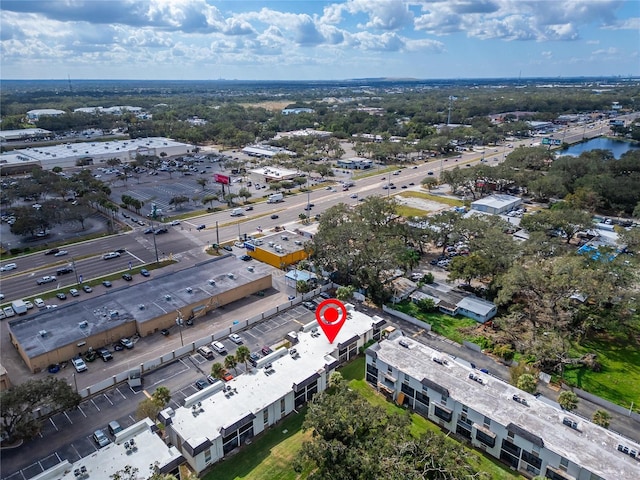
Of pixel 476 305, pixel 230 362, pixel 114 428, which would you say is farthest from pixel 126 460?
pixel 476 305

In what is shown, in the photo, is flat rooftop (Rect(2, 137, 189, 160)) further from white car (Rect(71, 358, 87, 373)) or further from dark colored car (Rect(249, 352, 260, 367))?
dark colored car (Rect(249, 352, 260, 367))

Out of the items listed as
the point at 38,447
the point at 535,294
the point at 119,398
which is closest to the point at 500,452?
the point at 535,294

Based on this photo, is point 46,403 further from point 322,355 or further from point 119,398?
point 322,355

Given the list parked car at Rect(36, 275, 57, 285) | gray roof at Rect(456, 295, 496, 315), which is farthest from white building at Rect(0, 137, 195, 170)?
gray roof at Rect(456, 295, 496, 315)

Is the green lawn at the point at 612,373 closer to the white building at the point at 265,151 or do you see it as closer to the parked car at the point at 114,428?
the parked car at the point at 114,428

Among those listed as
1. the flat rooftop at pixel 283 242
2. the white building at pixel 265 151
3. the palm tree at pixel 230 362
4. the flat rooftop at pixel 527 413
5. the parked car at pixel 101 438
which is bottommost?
the parked car at pixel 101 438

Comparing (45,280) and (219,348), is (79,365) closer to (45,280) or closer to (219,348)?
(219,348)


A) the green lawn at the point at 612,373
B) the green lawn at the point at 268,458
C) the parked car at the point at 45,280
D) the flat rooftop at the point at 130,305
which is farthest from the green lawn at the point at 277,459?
the parked car at the point at 45,280
